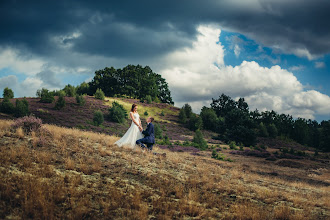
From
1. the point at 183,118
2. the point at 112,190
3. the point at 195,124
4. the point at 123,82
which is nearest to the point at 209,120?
the point at 195,124

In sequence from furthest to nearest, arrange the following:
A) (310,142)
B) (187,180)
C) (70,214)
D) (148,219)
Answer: (310,142) < (187,180) < (148,219) < (70,214)

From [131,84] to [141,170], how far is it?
61254mm

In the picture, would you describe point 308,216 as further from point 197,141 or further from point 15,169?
point 197,141

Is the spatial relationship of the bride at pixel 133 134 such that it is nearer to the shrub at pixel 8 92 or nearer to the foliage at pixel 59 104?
the foliage at pixel 59 104

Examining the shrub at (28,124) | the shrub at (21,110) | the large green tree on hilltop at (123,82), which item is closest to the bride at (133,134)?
the shrub at (28,124)

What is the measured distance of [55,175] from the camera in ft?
19.2

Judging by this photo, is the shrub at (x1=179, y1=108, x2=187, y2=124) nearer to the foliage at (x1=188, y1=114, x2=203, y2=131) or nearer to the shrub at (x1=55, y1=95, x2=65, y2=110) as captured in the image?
the foliage at (x1=188, y1=114, x2=203, y2=131)

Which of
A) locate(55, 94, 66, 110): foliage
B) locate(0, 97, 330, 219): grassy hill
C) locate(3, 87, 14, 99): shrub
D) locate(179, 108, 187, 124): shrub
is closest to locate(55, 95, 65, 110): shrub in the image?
locate(55, 94, 66, 110): foliage

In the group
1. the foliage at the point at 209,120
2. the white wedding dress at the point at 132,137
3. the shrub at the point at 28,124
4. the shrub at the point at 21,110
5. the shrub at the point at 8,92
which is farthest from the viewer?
the foliage at the point at 209,120

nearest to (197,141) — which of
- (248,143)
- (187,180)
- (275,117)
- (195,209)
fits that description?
(248,143)

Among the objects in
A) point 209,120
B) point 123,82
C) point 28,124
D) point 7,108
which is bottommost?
point 7,108

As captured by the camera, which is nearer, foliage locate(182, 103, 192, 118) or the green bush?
the green bush

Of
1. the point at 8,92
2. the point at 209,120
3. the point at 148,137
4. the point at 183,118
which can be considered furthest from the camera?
the point at 209,120

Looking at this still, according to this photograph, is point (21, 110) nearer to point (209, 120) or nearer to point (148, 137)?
point (148, 137)
